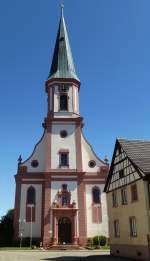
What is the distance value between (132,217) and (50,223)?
18.7m

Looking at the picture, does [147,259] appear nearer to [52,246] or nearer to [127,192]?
[127,192]

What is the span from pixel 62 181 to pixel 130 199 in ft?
63.9

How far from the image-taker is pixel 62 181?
141ft

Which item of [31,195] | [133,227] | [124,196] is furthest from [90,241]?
[133,227]

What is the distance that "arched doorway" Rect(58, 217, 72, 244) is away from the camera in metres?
40.5

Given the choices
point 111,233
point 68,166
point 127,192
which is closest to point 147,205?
point 127,192

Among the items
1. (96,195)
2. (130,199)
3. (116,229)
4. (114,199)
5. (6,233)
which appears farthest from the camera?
(96,195)

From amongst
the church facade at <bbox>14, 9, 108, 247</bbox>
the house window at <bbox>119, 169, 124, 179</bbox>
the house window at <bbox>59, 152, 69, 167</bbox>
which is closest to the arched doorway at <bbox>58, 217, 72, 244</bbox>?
the church facade at <bbox>14, 9, 108, 247</bbox>

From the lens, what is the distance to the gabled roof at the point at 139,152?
2298 cm

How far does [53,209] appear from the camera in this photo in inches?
1599

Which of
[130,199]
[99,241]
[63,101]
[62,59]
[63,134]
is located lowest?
[99,241]

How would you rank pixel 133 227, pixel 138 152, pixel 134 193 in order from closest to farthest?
pixel 133 227
pixel 134 193
pixel 138 152

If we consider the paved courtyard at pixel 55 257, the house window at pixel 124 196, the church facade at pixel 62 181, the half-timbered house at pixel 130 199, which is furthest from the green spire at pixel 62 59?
the paved courtyard at pixel 55 257

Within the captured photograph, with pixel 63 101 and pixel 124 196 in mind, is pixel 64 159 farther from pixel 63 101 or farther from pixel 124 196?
pixel 124 196
